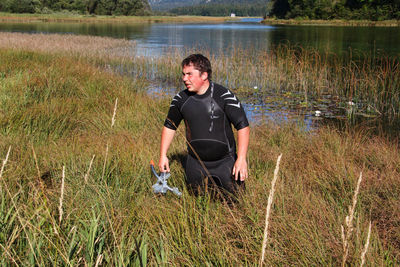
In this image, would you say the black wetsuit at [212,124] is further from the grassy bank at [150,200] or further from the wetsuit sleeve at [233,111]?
the grassy bank at [150,200]

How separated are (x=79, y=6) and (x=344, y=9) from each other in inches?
2877

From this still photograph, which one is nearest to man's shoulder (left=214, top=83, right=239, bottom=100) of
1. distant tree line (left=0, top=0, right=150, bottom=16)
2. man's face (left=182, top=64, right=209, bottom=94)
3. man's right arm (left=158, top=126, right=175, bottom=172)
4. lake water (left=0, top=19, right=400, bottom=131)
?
man's face (left=182, top=64, right=209, bottom=94)

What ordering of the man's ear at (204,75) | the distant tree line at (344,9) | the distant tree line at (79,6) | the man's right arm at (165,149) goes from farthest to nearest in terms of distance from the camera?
the distant tree line at (79,6), the distant tree line at (344,9), the man's right arm at (165,149), the man's ear at (204,75)

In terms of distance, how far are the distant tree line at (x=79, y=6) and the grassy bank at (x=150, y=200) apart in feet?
315

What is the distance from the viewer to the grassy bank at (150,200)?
2.21m

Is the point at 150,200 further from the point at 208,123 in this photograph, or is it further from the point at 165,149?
the point at 208,123

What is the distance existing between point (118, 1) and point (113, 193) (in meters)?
120

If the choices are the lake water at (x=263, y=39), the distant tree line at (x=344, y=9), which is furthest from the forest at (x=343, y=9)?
the lake water at (x=263, y=39)

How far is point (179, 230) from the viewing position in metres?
2.60

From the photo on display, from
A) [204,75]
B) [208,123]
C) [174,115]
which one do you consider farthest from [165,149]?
[204,75]

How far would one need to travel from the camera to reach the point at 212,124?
3.30 m

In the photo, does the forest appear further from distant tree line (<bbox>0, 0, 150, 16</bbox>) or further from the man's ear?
the man's ear

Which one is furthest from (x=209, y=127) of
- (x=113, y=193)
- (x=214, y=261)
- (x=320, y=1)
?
(x=320, y=1)

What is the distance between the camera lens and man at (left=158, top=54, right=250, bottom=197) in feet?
10.4
